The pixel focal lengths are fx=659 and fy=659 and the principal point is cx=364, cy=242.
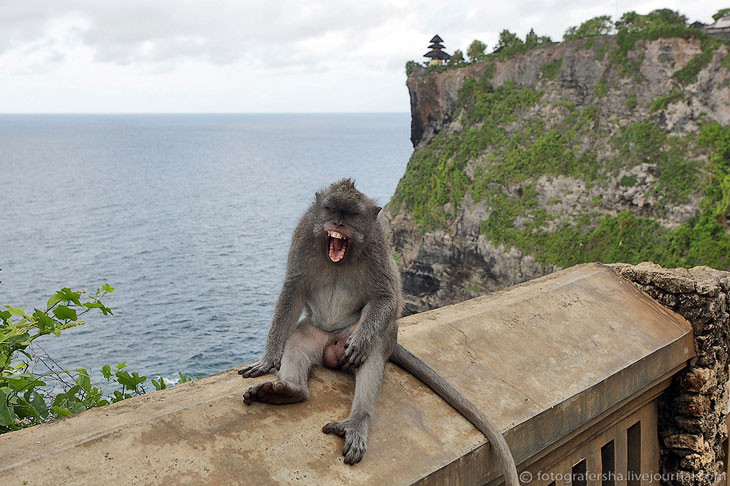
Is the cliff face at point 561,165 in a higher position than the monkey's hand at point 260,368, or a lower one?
lower

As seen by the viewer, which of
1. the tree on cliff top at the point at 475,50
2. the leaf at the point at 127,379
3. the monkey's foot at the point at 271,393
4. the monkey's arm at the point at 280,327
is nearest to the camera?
the monkey's foot at the point at 271,393

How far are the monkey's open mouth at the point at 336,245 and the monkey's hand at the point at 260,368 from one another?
67cm

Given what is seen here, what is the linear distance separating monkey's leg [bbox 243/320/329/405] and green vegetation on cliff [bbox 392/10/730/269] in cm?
4043

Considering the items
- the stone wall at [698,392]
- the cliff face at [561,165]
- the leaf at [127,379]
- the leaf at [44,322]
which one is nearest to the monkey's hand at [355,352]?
the leaf at [127,379]

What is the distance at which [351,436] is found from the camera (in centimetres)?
281

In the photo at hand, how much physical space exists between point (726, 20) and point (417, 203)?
2542 cm

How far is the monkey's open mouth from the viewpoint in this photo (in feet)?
12.7

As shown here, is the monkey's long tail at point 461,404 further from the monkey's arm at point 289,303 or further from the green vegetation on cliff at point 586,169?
the green vegetation on cliff at point 586,169

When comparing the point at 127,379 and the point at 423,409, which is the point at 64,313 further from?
the point at 423,409

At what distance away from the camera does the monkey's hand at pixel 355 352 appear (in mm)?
3465

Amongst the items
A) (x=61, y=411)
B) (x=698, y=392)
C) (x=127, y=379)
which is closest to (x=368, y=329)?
(x=127, y=379)

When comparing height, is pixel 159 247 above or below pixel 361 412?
below

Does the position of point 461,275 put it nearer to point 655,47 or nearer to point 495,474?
point 655,47

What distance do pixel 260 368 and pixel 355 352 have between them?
1.70 feet
